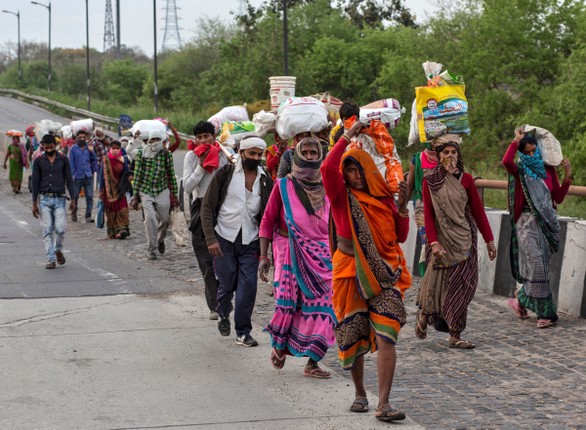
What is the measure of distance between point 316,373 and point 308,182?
4.57 feet

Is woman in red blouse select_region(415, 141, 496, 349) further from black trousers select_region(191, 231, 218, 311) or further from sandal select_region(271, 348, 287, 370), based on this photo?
black trousers select_region(191, 231, 218, 311)

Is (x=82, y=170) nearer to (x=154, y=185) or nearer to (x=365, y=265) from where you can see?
(x=154, y=185)

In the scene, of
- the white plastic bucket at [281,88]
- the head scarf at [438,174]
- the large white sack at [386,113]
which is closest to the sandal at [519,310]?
the head scarf at [438,174]

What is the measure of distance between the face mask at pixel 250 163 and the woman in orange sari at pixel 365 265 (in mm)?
2213

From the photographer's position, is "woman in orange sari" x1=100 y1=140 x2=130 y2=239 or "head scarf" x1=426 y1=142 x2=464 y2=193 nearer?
"head scarf" x1=426 y1=142 x2=464 y2=193

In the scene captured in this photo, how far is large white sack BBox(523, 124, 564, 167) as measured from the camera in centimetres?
987

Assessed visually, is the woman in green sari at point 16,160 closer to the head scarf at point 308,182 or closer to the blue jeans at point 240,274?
the blue jeans at point 240,274

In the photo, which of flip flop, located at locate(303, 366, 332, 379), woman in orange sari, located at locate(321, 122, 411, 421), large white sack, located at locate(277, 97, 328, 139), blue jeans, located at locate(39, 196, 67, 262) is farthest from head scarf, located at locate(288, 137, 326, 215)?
blue jeans, located at locate(39, 196, 67, 262)

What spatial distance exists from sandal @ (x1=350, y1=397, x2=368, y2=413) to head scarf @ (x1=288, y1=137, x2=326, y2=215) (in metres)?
1.64

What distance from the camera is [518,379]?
791cm

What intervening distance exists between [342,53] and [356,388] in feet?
178

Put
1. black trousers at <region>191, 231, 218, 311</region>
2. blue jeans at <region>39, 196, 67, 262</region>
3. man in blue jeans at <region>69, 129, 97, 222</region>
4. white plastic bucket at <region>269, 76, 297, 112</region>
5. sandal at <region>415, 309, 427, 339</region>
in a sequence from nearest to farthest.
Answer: sandal at <region>415, 309, 427, 339</region>, black trousers at <region>191, 231, 218, 311</region>, blue jeans at <region>39, 196, 67, 262</region>, man in blue jeans at <region>69, 129, 97, 222</region>, white plastic bucket at <region>269, 76, 297, 112</region>

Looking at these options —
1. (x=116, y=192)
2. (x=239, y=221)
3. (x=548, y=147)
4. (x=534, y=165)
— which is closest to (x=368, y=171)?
(x=239, y=221)

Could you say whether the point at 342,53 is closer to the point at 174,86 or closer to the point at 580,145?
the point at 174,86
